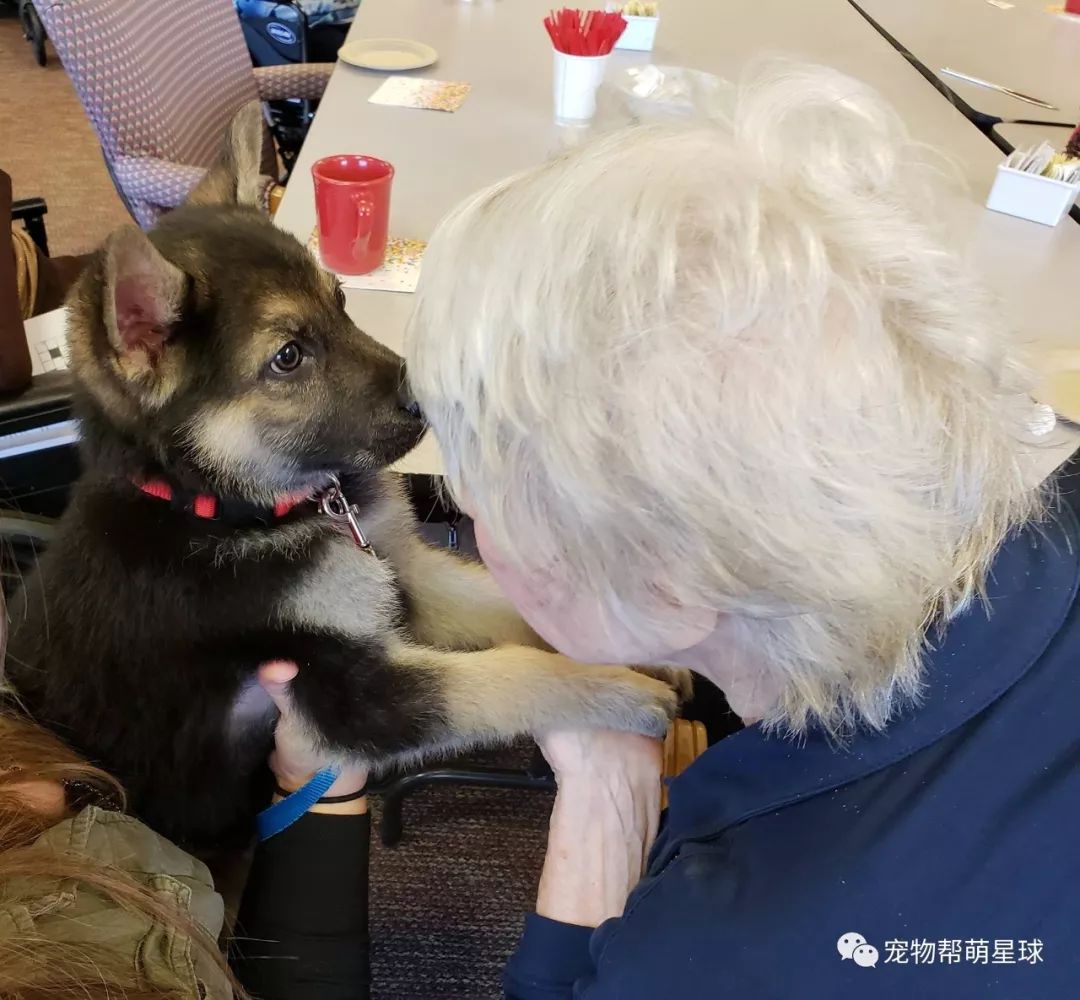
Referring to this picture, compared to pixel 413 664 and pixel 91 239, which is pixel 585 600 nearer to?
pixel 413 664

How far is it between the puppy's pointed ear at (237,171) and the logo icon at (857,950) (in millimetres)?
1191

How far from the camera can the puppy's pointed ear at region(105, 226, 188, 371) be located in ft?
2.95

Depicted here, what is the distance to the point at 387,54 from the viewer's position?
2.07 metres

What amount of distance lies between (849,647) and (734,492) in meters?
0.17

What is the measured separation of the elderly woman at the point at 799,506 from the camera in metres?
0.54

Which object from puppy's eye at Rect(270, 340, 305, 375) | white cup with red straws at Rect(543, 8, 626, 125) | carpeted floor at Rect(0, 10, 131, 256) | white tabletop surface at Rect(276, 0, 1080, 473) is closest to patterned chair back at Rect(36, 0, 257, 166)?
white tabletop surface at Rect(276, 0, 1080, 473)

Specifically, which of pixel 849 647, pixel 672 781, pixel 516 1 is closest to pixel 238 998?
pixel 672 781

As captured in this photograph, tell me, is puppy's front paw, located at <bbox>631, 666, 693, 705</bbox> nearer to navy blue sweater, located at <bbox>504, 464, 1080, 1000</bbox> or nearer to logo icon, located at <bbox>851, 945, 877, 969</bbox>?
navy blue sweater, located at <bbox>504, 464, 1080, 1000</bbox>

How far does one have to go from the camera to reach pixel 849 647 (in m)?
0.64

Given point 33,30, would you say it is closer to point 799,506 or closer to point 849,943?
point 799,506

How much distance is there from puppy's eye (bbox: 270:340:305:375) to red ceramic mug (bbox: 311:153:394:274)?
290 mm

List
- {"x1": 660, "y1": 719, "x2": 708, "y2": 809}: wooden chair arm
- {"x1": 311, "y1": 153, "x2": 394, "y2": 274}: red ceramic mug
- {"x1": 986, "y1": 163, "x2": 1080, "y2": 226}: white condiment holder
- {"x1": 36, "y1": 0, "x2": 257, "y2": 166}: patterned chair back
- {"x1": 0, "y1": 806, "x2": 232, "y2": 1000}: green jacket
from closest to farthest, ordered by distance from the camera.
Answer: {"x1": 0, "y1": 806, "x2": 232, "y2": 1000}: green jacket, {"x1": 660, "y1": 719, "x2": 708, "y2": 809}: wooden chair arm, {"x1": 311, "y1": 153, "x2": 394, "y2": 274}: red ceramic mug, {"x1": 986, "y1": 163, "x2": 1080, "y2": 226}: white condiment holder, {"x1": 36, "y1": 0, "x2": 257, "y2": 166}: patterned chair back

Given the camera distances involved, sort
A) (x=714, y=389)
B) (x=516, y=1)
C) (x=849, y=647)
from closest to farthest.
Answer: (x=714, y=389), (x=849, y=647), (x=516, y=1)

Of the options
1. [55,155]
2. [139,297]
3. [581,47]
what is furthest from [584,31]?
[55,155]
